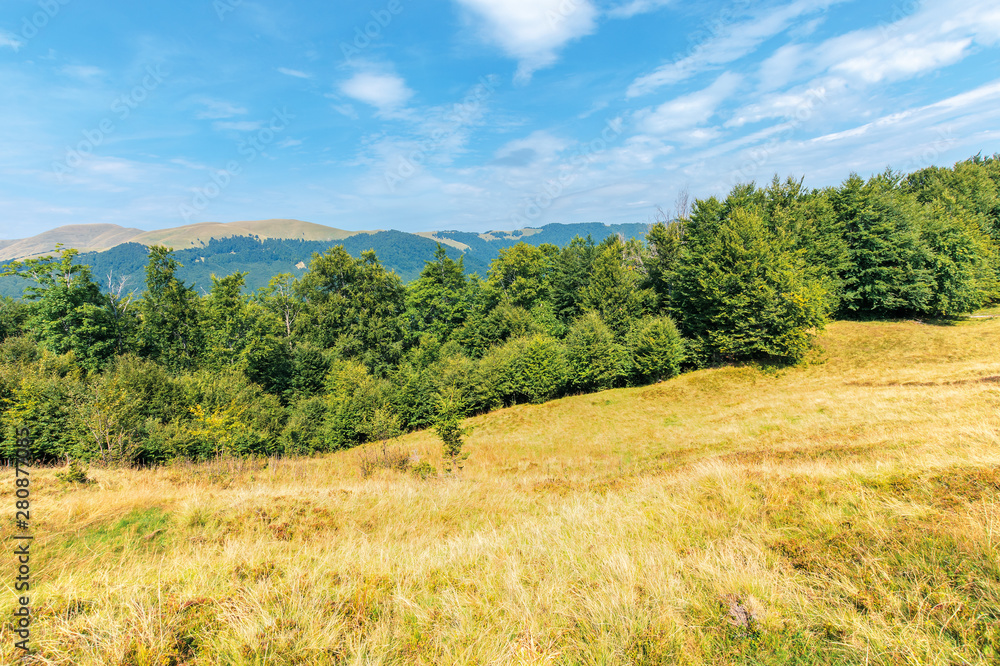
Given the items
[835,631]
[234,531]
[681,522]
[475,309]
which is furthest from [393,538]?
[475,309]

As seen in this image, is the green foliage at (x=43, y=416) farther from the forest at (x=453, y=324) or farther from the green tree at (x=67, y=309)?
the green tree at (x=67, y=309)

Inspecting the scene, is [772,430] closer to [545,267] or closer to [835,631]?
[835,631]

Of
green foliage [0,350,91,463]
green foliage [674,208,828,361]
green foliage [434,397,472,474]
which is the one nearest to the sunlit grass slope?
green foliage [434,397,472,474]

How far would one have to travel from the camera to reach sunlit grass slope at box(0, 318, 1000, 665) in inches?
127

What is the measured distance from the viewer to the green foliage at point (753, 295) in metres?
31.5

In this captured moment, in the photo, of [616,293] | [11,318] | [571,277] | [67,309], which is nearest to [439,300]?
[571,277]

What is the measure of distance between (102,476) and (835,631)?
17.2 m

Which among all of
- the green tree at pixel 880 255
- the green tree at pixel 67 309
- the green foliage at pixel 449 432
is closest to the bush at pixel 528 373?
the green foliage at pixel 449 432

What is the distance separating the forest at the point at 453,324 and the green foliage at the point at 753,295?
175 millimetres

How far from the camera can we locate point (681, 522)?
5.87m

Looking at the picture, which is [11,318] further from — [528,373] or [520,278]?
[520,278]

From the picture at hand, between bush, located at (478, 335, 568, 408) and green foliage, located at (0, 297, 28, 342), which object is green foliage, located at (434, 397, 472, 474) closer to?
bush, located at (478, 335, 568, 408)

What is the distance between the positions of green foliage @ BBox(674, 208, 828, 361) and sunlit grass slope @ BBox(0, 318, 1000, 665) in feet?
80.8

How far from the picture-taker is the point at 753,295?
32625mm
